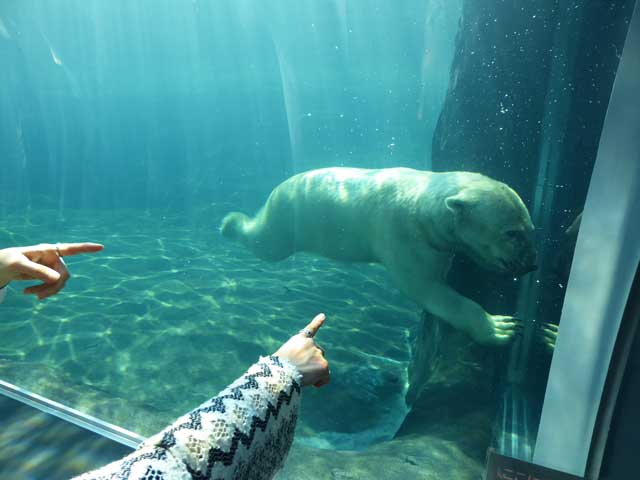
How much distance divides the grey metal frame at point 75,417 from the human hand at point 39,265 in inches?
56.8

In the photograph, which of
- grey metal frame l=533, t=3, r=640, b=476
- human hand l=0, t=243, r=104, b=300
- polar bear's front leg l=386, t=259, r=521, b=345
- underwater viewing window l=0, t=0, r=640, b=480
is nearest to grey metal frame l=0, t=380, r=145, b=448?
underwater viewing window l=0, t=0, r=640, b=480

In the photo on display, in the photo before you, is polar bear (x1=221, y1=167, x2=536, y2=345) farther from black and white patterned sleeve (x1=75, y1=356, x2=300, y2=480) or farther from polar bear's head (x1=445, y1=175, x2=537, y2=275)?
black and white patterned sleeve (x1=75, y1=356, x2=300, y2=480)

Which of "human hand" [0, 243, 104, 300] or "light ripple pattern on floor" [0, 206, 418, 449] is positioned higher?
"human hand" [0, 243, 104, 300]

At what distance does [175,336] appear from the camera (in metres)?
5.07

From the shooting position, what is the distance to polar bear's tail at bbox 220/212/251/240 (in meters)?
5.89

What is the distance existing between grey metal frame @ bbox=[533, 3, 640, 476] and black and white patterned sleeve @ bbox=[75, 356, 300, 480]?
1143mm

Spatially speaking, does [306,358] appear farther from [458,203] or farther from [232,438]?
[458,203]

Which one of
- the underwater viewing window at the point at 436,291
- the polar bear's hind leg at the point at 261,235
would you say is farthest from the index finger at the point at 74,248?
the polar bear's hind leg at the point at 261,235

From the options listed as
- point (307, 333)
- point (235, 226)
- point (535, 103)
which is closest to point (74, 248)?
point (307, 333)

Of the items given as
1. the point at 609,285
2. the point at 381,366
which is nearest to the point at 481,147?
the point at 381,366

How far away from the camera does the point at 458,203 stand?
297cm

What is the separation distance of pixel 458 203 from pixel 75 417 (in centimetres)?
283

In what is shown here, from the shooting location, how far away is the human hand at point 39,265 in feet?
3.39

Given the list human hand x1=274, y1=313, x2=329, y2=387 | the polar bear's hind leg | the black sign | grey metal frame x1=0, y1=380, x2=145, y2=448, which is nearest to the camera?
human hand x1=274, y1=313, x2=329, y2=387
